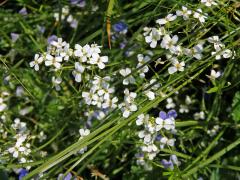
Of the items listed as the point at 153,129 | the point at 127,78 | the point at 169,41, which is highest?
the point at 169,41

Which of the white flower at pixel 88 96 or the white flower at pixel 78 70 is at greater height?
the white flower at pixel 78 70

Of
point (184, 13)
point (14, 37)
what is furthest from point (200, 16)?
point (14, 37)

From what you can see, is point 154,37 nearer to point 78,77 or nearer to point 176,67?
point 176,67

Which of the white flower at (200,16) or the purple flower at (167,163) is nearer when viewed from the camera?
the white flower at (200,16)

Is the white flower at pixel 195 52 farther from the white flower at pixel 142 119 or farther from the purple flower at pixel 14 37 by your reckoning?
the purple flower at pixel 14 37

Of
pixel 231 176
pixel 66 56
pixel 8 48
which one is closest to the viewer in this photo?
pixel 66 56

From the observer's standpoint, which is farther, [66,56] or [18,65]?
[18,65]

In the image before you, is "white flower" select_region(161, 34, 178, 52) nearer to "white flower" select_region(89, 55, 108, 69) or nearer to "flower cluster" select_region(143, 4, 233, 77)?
"flower cluster" select_region(143, 4, 233, 77)

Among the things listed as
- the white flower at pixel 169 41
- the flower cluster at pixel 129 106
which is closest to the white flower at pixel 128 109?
the flower cluster at pixel 129 106

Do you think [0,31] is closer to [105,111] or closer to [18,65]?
[18,65]

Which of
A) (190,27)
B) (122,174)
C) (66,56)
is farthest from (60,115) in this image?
(190,27)

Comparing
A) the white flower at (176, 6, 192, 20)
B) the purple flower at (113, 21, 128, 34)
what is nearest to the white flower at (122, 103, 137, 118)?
the white flower at (176, 6, 192, 20)
